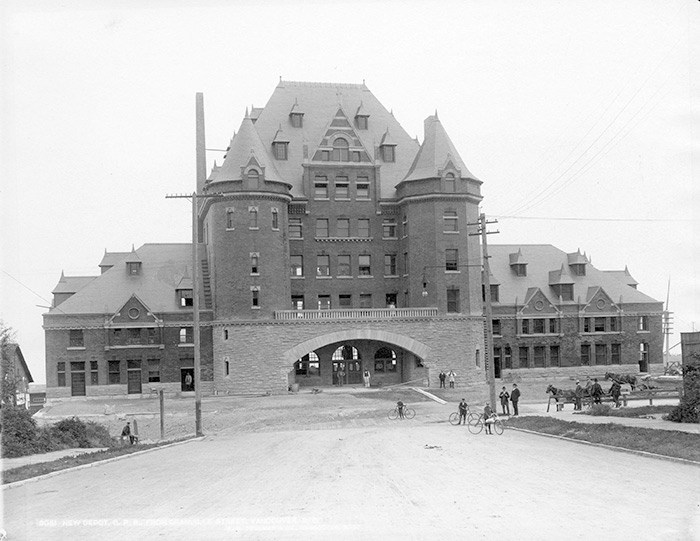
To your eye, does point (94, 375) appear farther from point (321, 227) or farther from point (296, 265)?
point (321, 227)

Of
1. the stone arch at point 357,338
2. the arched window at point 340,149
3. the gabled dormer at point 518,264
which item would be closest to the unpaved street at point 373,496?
the stone arch at point 357,338

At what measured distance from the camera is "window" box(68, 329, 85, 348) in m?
59.5

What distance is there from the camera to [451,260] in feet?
198

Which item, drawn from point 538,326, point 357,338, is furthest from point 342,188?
point 538,326

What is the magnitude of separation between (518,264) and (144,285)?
31990 millimetres

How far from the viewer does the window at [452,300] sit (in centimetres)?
6003

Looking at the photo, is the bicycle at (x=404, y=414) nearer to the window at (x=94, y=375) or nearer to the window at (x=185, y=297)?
the window at (x=185, y=297)

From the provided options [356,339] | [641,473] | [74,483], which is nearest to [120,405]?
[356,339]

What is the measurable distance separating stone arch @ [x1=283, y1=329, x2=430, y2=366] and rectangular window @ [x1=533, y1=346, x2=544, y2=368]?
14.7m

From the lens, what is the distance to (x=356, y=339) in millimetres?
59188

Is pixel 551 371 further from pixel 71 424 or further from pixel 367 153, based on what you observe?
pixel 71 424

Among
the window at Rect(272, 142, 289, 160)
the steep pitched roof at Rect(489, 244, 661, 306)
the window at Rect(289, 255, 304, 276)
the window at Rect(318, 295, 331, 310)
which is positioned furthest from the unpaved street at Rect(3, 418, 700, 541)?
the steep pitched roof at Rect(489, 244, 661, 306)

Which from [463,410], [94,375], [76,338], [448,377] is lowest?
[448,377]

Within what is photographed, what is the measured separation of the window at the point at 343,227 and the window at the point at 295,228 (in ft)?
9.56
